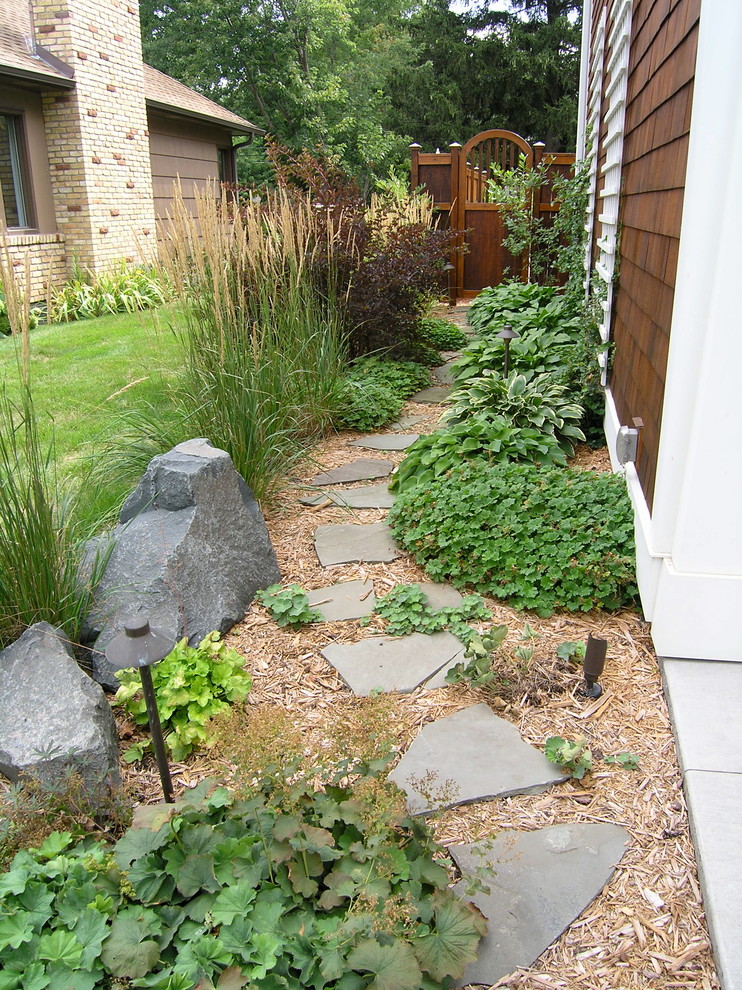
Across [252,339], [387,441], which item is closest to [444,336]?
[387,441]

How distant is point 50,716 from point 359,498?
7.29 feet

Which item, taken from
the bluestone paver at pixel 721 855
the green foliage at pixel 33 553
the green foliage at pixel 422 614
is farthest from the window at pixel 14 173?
the bluestone paver at pixel 721 855

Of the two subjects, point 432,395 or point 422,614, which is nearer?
point 422,614

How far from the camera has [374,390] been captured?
5.30m

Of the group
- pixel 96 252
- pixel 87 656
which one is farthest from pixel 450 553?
pixel 96 252

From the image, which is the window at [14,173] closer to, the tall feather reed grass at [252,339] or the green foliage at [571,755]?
the tall feather reed grass at [252,339]

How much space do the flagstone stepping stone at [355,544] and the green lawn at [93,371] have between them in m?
1.06

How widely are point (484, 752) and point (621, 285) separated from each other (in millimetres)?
2952

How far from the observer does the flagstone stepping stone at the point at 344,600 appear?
2.92 m

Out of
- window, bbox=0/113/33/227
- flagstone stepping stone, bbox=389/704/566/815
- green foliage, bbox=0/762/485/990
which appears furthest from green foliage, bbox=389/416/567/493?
window, bbox=0/113/33/227

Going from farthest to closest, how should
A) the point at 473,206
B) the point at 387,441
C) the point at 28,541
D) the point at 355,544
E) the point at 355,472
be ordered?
the point at 473,206 < the point at 387,441 < the point at 355,472 < the point at 355,544 < the point at 28,541

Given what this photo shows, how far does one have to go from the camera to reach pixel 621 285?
13.8ft

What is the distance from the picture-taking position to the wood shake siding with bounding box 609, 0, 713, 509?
2.55 metres

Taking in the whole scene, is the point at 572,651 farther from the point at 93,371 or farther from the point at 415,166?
the point at 415,166
